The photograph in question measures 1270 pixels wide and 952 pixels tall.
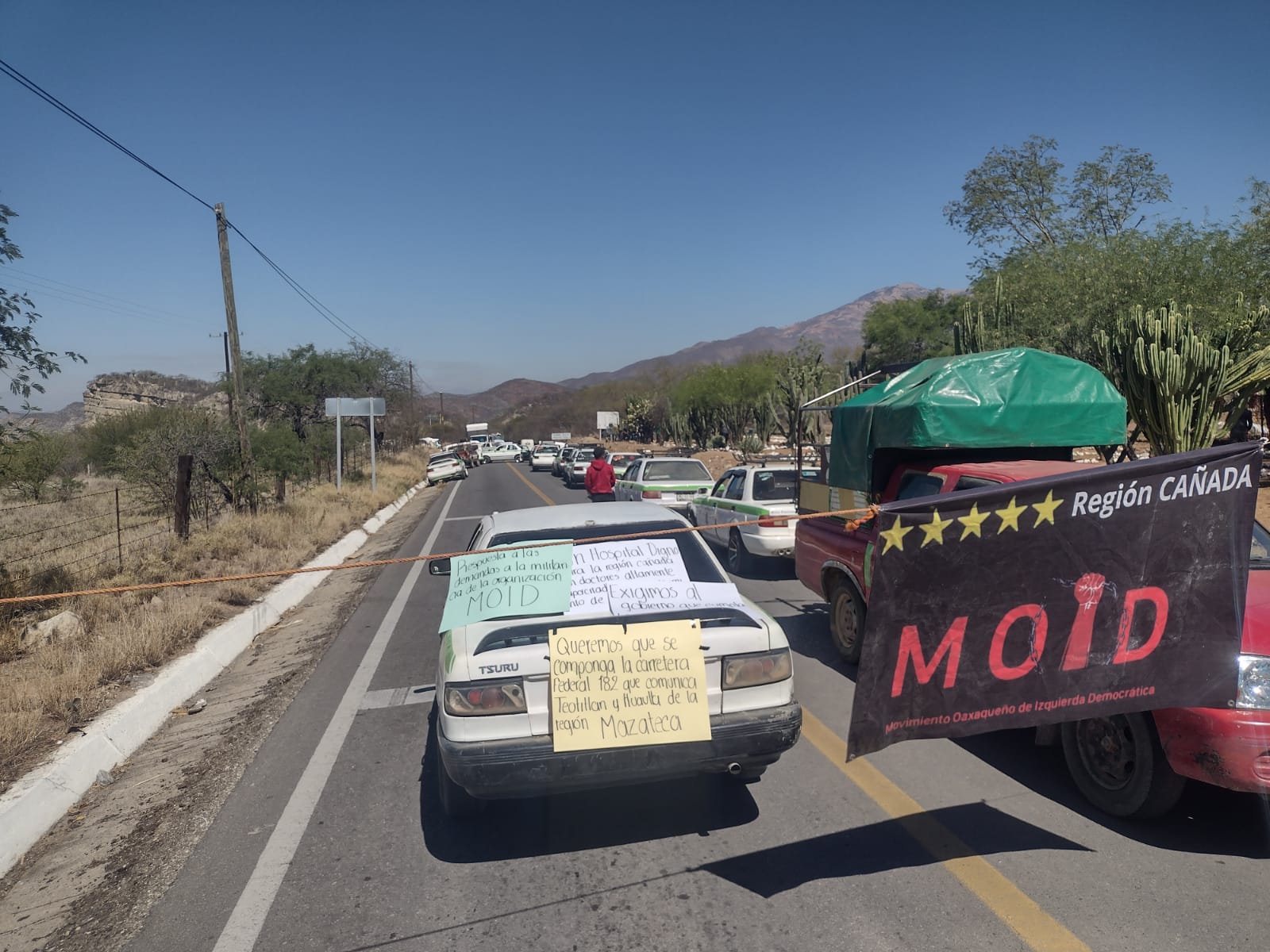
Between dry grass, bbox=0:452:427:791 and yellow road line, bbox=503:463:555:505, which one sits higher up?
dry grass, bbox=0:452:427:791

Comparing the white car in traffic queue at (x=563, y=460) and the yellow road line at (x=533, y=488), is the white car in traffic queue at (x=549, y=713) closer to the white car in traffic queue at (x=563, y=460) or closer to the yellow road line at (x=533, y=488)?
the yellow road line at (x=533, y=488)

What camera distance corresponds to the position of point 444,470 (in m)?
41.8

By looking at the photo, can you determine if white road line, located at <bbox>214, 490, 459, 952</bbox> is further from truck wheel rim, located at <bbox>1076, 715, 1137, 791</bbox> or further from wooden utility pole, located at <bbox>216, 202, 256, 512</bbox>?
wooden utility pole, located at <bbox>216, 202, 256, 512</bbox>

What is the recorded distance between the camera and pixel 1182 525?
3600 millimetres

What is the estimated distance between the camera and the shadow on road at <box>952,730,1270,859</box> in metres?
4.04

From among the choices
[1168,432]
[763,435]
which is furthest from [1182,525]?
[763,435]

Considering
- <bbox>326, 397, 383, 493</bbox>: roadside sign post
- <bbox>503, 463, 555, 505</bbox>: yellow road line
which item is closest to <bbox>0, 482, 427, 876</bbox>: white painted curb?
<bbox>503, 463, 555, 505</bbox>: yellow road line

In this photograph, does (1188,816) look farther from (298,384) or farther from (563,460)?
(298,384)

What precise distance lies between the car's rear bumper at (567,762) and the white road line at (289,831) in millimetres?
977

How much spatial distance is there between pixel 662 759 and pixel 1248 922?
236 cm

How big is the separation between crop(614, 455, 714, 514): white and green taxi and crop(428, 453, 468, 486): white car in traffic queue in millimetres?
25643

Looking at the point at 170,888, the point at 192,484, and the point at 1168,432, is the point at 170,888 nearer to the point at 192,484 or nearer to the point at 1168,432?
the point at 1168,432

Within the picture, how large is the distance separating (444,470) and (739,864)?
38959mm

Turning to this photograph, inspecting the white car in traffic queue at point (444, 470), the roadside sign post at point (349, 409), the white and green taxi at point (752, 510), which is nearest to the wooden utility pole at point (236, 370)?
the roadside sign post at point (349, 409)
